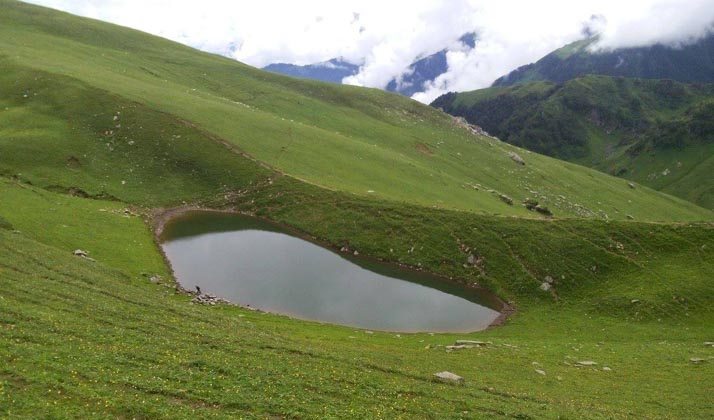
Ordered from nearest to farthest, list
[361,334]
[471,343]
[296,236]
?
[471,343], [361,334], [296,236]

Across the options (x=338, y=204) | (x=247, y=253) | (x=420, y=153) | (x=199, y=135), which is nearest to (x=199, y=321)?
(x=247, y=253)

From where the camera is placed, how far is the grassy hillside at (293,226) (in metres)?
23.3

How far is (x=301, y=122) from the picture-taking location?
115188mm

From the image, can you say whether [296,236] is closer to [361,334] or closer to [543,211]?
[361,334]

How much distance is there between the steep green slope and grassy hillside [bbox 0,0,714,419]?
2.76 ft

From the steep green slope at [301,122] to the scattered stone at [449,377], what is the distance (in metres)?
46.3

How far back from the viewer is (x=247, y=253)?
5775 cm

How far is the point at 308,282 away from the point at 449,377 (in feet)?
86.5

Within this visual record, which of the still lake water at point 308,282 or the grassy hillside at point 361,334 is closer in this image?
the grassy hillside at point 361,334

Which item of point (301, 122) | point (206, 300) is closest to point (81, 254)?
point (206, 300)

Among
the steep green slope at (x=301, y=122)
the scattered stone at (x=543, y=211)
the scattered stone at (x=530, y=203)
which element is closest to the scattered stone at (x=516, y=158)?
the steep green slope at (x=301, y=122)

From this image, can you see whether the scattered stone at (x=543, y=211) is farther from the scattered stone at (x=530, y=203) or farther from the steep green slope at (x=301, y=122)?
the steep green slope at (x=301, y=122)

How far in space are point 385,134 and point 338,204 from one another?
58.7 m

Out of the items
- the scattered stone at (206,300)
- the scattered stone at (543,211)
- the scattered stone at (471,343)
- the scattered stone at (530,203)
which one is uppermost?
the scattered stone at (530,203)
